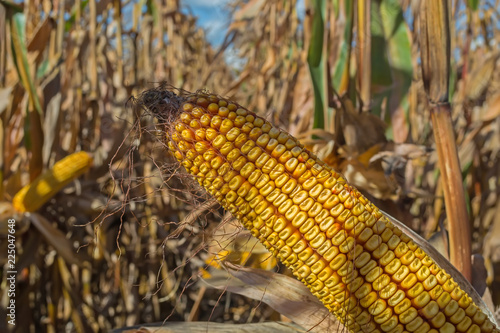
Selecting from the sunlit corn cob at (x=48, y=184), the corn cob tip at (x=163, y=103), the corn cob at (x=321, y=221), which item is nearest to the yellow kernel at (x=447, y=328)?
the corn cob at (x=321, y=221)

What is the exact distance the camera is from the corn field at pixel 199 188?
117 cm

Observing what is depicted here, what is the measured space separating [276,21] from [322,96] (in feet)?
5.49

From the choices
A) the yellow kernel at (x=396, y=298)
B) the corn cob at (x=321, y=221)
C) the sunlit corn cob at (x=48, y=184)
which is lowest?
the yellow kernel at (x=396, y=298)

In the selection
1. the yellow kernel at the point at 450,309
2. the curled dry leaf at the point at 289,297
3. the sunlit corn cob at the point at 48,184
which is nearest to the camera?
the yellow kernel at the point at 450,309

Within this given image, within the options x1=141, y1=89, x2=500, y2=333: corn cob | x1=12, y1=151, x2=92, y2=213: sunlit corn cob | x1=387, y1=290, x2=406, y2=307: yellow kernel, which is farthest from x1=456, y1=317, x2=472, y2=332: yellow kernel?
x1=12, y1=151, x2=92, y2=213: sunlit corn cob

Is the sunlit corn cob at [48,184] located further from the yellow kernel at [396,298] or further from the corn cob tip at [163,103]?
the yellow kernel at [396,298]

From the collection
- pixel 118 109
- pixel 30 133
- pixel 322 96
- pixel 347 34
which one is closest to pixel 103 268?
pixel 30 133

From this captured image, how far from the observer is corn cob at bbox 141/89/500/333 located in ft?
2.72

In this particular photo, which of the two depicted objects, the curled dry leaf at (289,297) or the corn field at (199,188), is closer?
the curled dry leaf at (289,297)

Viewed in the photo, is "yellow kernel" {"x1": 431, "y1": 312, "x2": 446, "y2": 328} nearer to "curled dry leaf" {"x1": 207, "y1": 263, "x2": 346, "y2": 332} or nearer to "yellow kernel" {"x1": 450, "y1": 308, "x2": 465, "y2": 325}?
"yellow kernel" {"x1": 450, "y1": 308, "x2": 465, "y2": 325}

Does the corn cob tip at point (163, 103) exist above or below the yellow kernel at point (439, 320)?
above

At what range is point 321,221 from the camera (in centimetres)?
83

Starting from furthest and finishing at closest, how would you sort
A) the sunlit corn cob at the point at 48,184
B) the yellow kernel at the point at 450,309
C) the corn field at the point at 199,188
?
the sunlit corn cob at the point at 48,184 < the corn field at the point at 199,188 < the yellow kernel at the point at 450,309

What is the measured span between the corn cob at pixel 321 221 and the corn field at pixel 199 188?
0.17m
